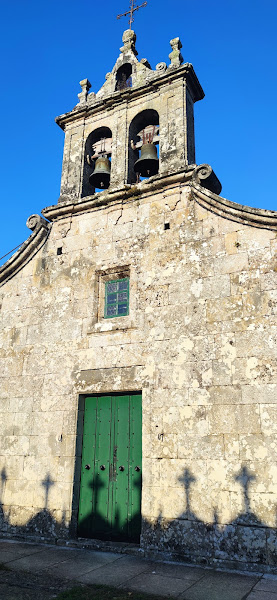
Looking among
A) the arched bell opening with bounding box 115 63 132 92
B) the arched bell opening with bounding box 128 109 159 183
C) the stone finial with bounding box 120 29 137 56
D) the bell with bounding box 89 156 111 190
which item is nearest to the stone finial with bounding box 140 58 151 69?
the arched bell opening with bounding box 115 63 132 92

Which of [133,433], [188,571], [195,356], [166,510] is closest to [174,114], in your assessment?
[195,356]

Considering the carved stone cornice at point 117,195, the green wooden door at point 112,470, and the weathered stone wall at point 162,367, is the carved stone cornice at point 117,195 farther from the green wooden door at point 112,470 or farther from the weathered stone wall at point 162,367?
the green wooden door at point 112,470

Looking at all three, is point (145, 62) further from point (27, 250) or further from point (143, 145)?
point (27, 250)

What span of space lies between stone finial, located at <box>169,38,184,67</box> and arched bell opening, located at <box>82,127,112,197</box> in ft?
5.78

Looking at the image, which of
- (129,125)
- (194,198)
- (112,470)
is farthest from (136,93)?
(112,470)

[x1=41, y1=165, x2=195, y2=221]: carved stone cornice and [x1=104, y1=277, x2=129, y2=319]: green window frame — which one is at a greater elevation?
[x1=41, y1=165, x2=195, y2=221]: carved stone cornice

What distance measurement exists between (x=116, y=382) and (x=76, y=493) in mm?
1726

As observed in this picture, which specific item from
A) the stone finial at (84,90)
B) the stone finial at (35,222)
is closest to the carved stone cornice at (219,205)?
the stone finial at (35,222)

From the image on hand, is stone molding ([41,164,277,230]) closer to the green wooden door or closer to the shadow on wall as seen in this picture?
the green wooden door

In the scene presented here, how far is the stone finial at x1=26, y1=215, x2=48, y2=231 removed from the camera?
8.21 meters

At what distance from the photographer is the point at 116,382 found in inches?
253

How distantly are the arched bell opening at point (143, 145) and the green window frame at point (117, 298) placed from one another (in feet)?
6.72

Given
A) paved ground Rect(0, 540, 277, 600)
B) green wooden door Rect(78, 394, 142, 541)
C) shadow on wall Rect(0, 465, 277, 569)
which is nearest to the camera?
paved ground Rect(0, 540, 277, 600)

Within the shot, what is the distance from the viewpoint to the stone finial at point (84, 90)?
9.15 metres
